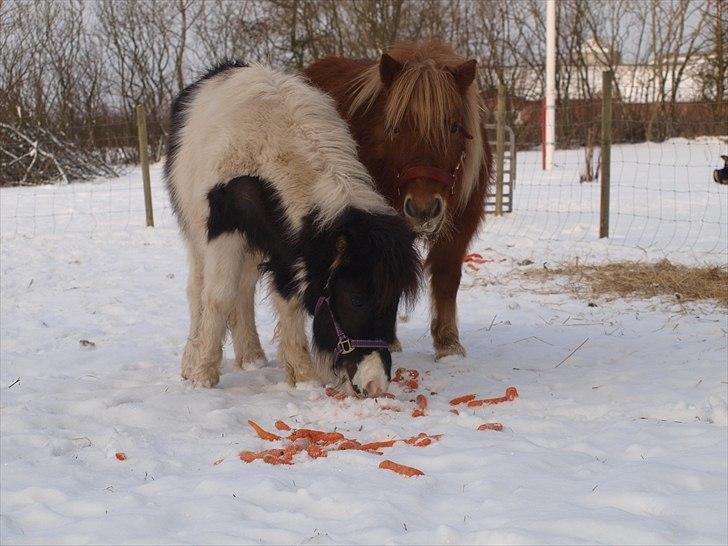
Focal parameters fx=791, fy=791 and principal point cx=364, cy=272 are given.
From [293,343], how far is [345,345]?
566mm

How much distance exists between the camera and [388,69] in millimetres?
4297

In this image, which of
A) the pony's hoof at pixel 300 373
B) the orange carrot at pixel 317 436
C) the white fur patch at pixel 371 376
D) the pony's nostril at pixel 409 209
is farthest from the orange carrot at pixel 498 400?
the pony's nostril at pixel 409 209

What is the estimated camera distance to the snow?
242 centimetres

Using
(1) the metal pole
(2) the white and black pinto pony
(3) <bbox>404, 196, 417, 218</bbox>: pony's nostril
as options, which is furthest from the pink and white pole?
(3) <bbox>404, 196, 417, 218</bbox>: pony's nostril

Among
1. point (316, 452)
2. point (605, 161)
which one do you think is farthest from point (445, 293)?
point (605, 161)

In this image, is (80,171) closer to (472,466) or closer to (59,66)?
(59,66)

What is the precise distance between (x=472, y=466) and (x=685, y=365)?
2.02m

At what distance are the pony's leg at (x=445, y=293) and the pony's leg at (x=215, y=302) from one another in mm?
1392

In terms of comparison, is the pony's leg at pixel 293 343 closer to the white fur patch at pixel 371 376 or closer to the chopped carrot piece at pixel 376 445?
the white fur patch at pixel 371 376

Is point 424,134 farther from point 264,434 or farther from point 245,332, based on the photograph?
point 264,434

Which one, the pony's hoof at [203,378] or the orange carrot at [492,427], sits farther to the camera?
the pony's hoof at [203,378]

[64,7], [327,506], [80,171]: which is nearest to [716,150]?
[80,171]

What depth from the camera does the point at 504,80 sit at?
81.3ft

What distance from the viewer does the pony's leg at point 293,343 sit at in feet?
13.5
